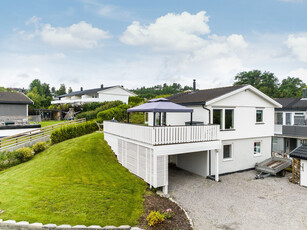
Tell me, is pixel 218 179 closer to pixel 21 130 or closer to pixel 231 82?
pixel 21 130

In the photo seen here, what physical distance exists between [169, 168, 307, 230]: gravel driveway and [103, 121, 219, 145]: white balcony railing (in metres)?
2.81

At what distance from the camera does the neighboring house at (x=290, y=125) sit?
19.3m

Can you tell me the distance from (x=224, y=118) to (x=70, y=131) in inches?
554

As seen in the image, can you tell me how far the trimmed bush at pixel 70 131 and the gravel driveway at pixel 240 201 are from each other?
10756 millimetres

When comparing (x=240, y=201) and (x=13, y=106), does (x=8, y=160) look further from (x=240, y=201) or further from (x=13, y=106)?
(x=13, y=106)

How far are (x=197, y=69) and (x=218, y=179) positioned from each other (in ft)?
73.8

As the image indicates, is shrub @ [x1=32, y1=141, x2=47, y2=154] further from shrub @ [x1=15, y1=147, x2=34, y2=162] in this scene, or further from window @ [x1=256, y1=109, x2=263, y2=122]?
window @ [x1=256, y1=109, x2=263, y2=122]

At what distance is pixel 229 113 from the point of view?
13727 mm

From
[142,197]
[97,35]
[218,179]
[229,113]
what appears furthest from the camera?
[97,35]

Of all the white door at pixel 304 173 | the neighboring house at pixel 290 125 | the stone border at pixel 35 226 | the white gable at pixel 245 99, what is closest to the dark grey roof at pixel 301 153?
the white door at pixel 304 173

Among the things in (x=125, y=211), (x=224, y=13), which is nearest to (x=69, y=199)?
(x=125, y=211)

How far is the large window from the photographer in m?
Answer: 13.2

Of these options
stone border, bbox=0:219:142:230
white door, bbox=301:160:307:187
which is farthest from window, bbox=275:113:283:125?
stone border, bbox=0:219:142:230

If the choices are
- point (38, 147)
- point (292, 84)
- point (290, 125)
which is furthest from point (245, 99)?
point (292, 84)
